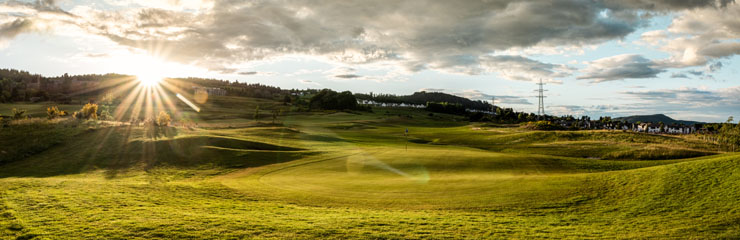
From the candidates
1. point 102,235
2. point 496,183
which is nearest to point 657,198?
point 496,183

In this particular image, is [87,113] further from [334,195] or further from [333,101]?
[333,101]

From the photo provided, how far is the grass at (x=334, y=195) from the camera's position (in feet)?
43.2

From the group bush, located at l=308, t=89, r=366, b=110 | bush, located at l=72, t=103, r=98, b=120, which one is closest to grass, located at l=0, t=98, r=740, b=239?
bush, located at l=72, t=103, r=98, b=120

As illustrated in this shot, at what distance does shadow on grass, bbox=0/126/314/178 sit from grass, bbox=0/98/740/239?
7.0 inches

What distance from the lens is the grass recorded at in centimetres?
→ 1318

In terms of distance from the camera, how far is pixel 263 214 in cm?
1580

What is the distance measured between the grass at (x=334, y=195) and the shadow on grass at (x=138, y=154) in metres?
0.18

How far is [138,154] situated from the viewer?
Answer: 3409 centimetres

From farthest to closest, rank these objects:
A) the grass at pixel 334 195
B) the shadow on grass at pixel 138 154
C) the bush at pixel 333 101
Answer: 1. the bush at pixel 333 101
2. the shadow on grass at pixel 138 154
3. the grass at pixel 334 195

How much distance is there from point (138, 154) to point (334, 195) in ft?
76.7

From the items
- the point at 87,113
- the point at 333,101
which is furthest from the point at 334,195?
the point at 333,101

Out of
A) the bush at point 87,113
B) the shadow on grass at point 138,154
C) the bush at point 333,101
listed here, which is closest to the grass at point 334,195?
the shadow on grass at point 138,154

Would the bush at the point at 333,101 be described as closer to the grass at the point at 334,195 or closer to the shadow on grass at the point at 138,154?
the shadow on grass at the point at 138,154

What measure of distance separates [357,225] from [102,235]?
823cm
